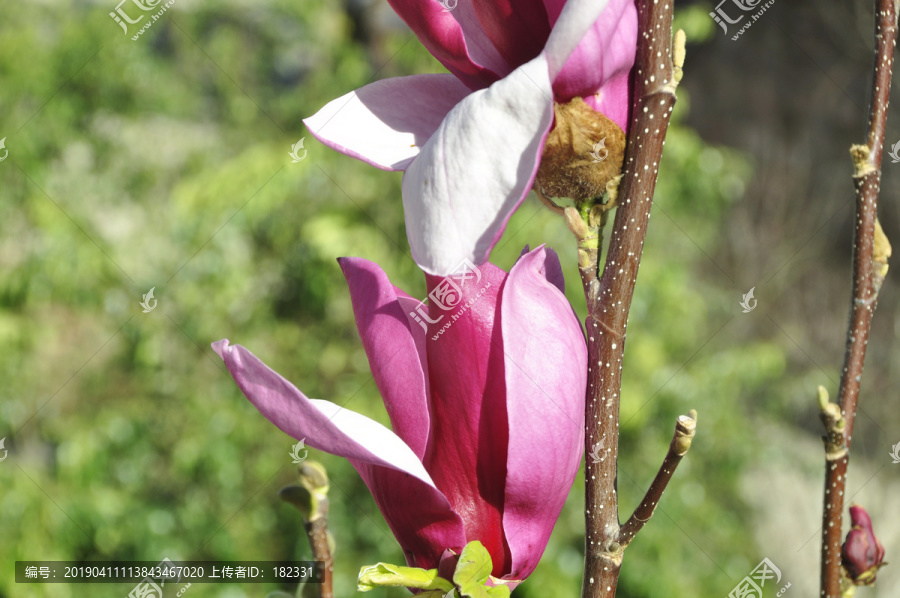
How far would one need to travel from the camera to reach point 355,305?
37 cm

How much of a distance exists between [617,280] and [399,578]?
164 millimetres

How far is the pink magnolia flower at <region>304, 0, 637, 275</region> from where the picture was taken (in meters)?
0.28

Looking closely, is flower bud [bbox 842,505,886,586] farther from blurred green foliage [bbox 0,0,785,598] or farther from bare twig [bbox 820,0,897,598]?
blurred green foliage [bbox 0,0,785,598]

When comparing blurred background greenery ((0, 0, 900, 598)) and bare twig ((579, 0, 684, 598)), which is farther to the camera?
blurred background greenery ((0, 0, 900, 598))

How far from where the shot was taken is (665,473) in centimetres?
34

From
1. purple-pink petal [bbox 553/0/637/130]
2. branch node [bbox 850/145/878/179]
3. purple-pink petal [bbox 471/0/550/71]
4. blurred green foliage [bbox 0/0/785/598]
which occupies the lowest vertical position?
blurred green foliage [bbox 0/0/785/598]

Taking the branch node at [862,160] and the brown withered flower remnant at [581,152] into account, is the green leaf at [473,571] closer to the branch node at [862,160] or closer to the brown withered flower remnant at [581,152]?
the brown withered flower remnant at [581,152]

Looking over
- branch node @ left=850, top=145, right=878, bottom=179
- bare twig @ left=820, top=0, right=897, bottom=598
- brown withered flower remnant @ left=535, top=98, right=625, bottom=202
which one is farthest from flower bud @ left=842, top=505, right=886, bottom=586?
brown withered flower remnant @ left=535, top=98, right=625, bottom=202

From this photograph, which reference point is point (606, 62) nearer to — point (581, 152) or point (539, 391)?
point (581, 152)

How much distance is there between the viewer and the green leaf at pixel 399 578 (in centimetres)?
33

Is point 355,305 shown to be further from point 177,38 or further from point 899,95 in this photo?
point 899,95

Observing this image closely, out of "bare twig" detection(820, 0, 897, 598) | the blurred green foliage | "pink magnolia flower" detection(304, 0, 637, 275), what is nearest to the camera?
"pink magnolia flower" detection(304, 0, 637, 275)

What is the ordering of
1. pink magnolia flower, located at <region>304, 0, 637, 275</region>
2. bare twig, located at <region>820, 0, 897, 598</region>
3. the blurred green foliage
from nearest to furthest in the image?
pink magnolia flower, located at <region>304, 0, 637, 275</region> → bare twig, located at <region>820, 0, 897, 598</region> → the blurred green foliage

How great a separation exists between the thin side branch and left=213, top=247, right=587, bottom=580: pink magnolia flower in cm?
3
